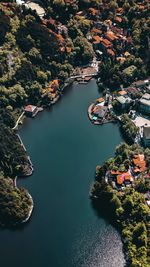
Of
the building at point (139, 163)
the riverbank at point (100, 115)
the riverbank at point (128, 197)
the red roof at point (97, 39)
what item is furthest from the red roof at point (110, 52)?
the building at point (139, 163)

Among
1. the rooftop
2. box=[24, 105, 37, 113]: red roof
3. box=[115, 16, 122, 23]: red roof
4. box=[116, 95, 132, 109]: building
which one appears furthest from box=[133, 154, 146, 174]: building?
box=[115, 16, 122, 23]: red roof

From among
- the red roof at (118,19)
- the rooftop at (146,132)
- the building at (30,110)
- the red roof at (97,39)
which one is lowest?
the rooftop at (146,132)

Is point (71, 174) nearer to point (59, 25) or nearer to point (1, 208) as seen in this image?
point (1, 208)

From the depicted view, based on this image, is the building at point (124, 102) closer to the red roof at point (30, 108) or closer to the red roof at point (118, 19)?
the red roof at point (30, 108)

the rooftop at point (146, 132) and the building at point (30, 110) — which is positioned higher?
the building at point (30, 110)

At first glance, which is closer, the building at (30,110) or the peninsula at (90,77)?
the peninsula at (90,77)

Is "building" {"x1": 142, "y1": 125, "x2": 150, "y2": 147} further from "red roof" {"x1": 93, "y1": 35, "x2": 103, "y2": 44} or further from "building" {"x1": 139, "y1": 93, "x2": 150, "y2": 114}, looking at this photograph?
"red roof" {"x1": 93, "y1": 35, "x2": 103, "y2": 44}

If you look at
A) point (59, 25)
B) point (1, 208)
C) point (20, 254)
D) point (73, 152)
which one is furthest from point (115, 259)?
point (59, 25)

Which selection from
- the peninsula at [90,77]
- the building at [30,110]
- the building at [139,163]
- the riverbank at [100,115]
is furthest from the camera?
the building at [30,110]

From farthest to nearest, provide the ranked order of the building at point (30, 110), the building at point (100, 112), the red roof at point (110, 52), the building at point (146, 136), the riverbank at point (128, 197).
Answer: the red roof at point (110, 52) < the building at point (30, 110) < the building at point (100, 112) < the building at point (146, 136) < the riverbank at point (128, 197)
